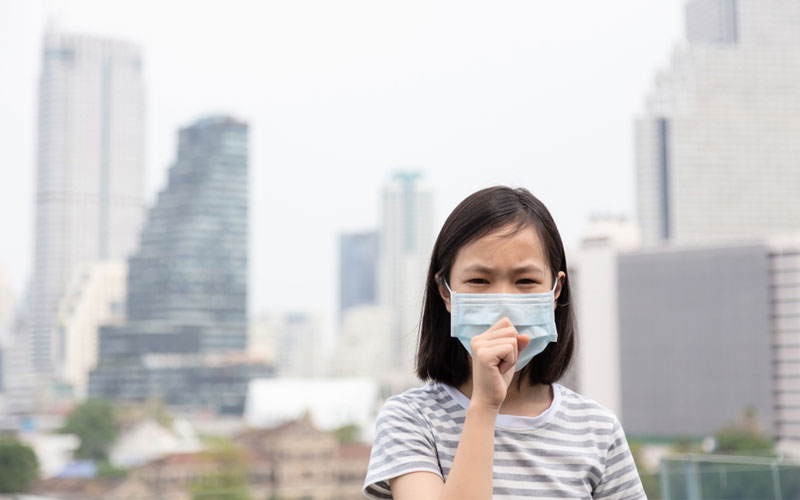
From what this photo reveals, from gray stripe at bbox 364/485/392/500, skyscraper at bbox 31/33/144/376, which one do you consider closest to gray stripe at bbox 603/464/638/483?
gray stripe at bbox 364/485/392/500

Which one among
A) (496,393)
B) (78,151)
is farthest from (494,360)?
(78,151)

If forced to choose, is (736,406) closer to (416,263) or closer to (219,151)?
(219,151)

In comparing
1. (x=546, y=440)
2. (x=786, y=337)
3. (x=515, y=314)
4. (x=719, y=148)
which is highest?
(x=719, y=148)

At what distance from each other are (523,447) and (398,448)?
130 millimetres

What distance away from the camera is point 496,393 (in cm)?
106

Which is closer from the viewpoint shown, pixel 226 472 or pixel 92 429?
pixel 226 472

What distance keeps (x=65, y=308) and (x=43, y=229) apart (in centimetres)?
1576

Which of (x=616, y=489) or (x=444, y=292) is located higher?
(x=444, y=292)

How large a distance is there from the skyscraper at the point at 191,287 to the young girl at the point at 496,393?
294ft

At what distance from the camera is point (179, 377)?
90.8m

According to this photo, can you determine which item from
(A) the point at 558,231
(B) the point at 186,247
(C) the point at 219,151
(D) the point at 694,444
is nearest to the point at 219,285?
(B) the point at 186,247

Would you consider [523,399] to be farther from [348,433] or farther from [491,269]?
[348,433]

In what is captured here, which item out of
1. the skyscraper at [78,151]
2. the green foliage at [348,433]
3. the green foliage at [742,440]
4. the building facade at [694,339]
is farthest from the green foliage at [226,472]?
the skyscraper at [78,151]

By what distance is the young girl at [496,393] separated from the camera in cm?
107
